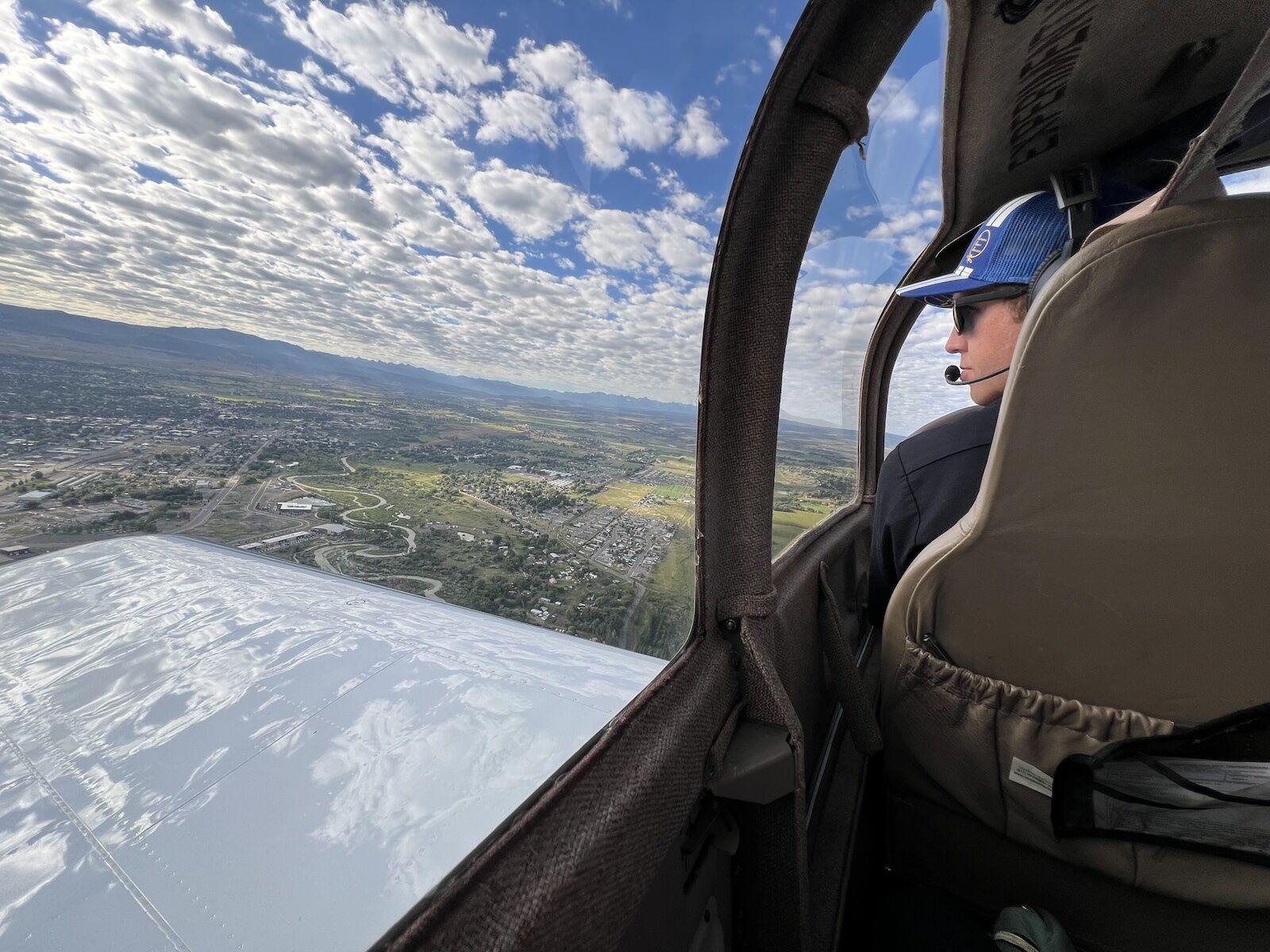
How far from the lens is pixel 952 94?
1.46 metres

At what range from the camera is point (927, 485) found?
1.46 metres

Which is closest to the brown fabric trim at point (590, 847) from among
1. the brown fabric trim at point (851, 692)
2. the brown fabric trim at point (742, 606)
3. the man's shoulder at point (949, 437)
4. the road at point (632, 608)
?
the brown fabric trim at point (742, 606)

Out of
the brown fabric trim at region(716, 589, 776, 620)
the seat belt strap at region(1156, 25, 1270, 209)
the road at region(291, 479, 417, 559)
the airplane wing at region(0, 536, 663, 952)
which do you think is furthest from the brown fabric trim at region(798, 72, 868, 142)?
the airplane wing at region(0, 536, 663, 952)

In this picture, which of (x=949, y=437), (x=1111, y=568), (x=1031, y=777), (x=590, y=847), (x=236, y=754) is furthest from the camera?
(x=949, y=437)

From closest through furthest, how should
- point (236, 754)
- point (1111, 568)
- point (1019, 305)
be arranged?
1. point (1111, 568)
2. point (236, 754)
3. point (1019, 305)

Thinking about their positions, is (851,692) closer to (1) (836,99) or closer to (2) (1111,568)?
(2) (1111,568)

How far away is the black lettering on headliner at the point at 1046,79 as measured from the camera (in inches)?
48.7

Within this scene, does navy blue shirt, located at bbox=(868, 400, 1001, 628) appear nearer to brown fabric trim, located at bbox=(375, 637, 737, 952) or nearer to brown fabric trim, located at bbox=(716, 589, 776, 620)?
brown fabric trim, located at bbox=(716, 589, 776, 620)

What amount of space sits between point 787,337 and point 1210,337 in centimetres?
61

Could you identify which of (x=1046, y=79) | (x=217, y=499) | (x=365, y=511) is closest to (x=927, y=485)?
(x=1046, y=79)

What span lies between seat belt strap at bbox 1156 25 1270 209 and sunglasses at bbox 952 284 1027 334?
101 centimetres

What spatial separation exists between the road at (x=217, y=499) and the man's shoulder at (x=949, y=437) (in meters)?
1.72

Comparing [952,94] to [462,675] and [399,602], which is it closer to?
[462,675]

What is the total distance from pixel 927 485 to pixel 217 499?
175cm
